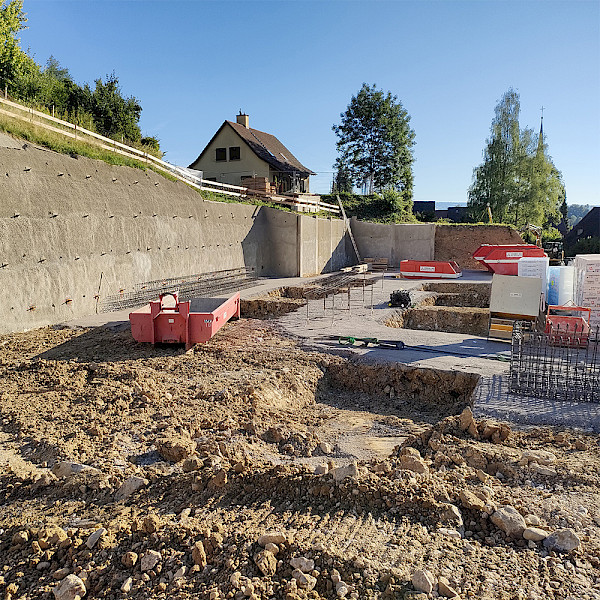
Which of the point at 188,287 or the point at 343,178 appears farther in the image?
the point at 343,178

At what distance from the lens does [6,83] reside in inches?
820

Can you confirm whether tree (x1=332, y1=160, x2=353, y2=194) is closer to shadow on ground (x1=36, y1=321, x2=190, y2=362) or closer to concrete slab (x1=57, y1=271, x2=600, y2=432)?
concrete slab (x1=57, y1=271, x2=600, y2=432)

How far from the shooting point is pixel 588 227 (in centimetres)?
4803

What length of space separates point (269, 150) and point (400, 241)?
1182 cm

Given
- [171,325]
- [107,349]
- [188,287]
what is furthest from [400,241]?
[107,349]

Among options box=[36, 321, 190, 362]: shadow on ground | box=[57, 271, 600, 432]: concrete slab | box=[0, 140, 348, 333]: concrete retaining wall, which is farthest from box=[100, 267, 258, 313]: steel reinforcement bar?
box=[36, 321, 190, 362]: shadow on ground

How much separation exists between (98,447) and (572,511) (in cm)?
486

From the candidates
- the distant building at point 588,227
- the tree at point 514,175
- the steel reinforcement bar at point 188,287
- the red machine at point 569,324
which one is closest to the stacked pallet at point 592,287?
the red machine at point 569,324

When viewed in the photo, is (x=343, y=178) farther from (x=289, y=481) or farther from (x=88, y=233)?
(x=289, y=481)

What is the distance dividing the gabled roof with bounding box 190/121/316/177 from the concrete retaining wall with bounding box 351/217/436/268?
733 centimetres

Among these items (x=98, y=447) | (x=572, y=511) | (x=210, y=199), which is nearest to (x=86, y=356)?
(x=98, y=447)

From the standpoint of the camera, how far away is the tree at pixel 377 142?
3903 centimetres

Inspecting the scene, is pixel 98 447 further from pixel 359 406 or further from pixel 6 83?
pixel 6 83

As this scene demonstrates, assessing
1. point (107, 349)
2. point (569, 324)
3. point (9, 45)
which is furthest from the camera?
point (9, 45)
